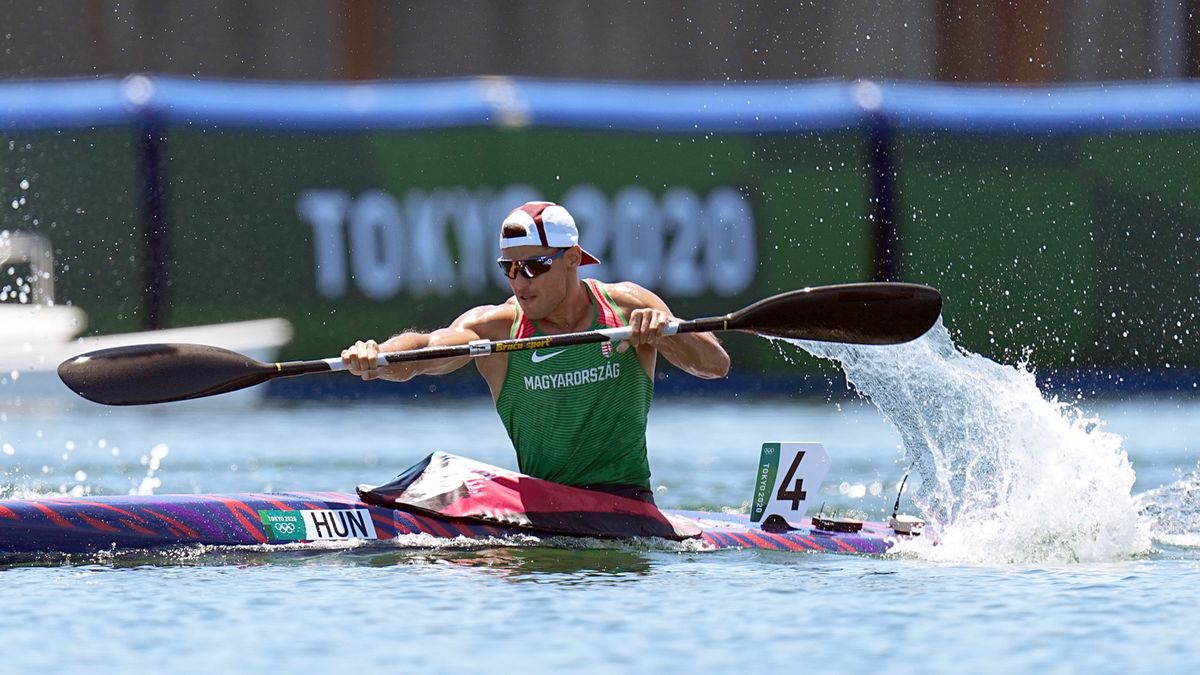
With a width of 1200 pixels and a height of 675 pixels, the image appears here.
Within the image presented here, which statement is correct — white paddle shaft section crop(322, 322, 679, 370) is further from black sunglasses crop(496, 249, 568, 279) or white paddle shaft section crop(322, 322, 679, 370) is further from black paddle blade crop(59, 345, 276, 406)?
black paddle blade crop(59, 345, 276, 406)

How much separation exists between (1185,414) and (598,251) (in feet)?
14.8

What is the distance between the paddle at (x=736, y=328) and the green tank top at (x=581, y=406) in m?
0.42

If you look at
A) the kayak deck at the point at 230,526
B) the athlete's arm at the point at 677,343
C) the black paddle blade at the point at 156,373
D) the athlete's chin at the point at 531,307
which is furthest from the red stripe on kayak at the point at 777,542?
the black paddle blade at the point at 156,373

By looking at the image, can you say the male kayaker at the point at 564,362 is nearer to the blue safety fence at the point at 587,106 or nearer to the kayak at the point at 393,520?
the kayak at the point at 393,520

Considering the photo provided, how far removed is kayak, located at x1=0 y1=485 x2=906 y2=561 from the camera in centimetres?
Answer: 696

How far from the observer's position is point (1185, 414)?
14.1 m

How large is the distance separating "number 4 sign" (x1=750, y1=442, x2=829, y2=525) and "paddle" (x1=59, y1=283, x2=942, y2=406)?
1.44 feet

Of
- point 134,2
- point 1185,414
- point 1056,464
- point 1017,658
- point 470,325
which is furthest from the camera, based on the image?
point 134,2

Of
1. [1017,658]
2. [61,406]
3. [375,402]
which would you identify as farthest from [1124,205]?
[1017,658]

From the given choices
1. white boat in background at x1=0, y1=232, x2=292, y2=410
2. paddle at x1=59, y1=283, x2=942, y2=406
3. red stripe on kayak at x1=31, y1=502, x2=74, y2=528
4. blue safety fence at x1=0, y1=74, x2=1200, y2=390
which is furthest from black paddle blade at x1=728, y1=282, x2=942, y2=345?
blue safety fence at x1=0, y1=74, x2=1200, y2=390

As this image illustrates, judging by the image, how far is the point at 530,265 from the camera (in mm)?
7027

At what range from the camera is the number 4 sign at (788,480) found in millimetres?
7594

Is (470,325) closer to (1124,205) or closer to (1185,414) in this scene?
(1185,414)

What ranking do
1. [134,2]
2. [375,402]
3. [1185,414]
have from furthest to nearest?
[134,2] → [375,402] → [1185,414]
